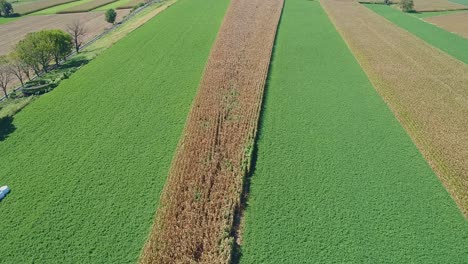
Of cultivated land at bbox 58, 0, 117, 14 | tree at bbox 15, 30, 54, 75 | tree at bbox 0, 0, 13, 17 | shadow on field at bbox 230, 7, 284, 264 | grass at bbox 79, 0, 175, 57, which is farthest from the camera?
cultivated land at bbox 58, 0, 117, 14

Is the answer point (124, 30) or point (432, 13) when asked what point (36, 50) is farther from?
point (432, 13)

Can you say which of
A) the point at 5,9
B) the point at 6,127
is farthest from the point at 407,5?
the point at 5,9

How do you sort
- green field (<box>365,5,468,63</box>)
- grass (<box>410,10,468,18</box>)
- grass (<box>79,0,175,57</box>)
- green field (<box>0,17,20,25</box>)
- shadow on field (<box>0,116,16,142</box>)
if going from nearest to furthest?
shadow on field (<box>0,116,16,142</box>) < green field (<box>365,5,468,63</box>) < grass (<box>79,0,175,57</box>) < grass (<box>410,10,468,18</box>) < green field (<box>0,17,20,25</box>)

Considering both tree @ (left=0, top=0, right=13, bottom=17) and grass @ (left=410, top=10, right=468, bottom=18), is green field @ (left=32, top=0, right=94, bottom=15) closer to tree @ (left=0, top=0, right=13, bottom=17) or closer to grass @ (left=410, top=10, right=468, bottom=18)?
tree @ (left=0, top=0, right=13, bottom=17)

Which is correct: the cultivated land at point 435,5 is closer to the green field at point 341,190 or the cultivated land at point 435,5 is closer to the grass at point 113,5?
the green field at point 341,190

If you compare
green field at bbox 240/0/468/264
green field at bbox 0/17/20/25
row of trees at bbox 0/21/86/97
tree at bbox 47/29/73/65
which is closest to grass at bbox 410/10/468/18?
green field at bbox 240/0/468/264

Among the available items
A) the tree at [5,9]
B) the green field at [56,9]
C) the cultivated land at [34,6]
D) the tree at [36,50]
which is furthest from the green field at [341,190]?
the cultivated land at [34,6]
